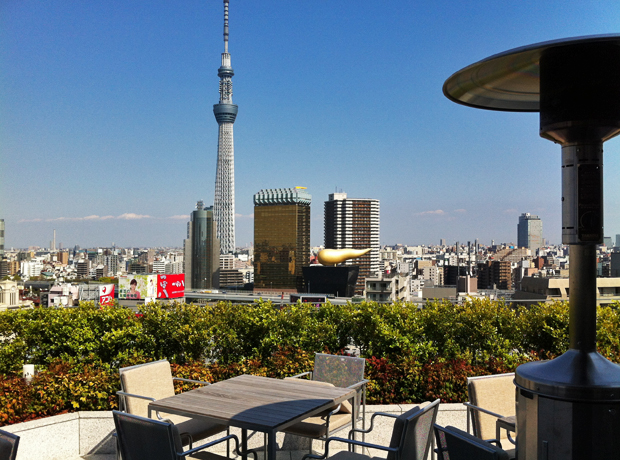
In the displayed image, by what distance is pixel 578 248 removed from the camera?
6.56 feet

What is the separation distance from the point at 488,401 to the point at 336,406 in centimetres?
97

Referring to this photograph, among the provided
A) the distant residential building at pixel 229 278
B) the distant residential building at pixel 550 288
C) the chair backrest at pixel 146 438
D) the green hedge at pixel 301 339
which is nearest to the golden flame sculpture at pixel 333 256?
the distant residential building at pixel 550 288

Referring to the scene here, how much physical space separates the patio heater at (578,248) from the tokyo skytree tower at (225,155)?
535 feet

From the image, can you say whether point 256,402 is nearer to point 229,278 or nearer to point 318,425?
point 318,425

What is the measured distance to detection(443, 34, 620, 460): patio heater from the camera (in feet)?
6.10

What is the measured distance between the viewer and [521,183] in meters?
174

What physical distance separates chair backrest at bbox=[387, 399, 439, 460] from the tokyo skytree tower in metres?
163

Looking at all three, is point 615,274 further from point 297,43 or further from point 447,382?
point 297,43

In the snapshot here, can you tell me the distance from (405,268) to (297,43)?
102 metres

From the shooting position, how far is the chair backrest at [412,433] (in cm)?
242

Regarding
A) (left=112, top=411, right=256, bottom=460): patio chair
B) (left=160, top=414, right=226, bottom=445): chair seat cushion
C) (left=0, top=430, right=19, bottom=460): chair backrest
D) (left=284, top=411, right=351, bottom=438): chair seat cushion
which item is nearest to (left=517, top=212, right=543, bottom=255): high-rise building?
(left=284, top=411, right=351, bottom=438): chair seat cushion

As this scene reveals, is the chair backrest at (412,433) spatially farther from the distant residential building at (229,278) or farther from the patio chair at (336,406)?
the distant residential building at (229,278)

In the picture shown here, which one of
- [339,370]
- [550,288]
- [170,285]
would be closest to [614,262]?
[550,288]

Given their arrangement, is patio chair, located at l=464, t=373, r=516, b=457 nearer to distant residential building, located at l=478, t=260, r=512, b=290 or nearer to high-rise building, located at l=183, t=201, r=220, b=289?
distant residential building, located at l=478, t=260, r=512, b=290
